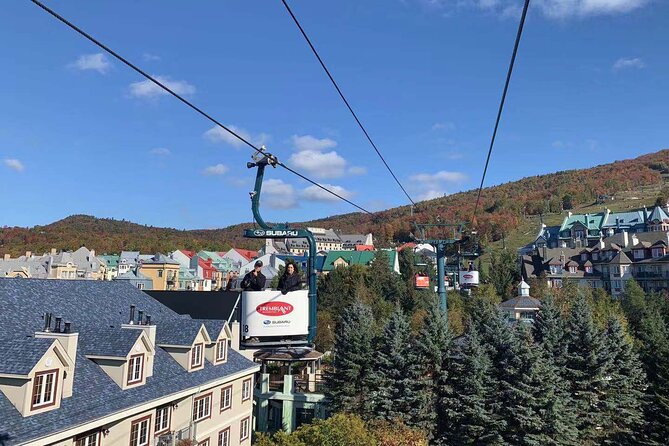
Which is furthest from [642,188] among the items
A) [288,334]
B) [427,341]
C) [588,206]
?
[288,334]

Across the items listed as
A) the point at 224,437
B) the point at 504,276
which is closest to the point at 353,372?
the point at 224,437

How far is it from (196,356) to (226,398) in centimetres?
372

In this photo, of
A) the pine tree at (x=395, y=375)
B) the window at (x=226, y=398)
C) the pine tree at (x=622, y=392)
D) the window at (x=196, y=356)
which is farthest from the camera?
the pine tree at (x=395, y=375)

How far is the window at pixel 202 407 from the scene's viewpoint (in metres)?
19.4

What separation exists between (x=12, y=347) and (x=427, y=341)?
2001cm

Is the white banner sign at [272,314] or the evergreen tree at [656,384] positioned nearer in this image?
the white banner sign at [272,314]

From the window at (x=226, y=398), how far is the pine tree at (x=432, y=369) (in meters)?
10.1

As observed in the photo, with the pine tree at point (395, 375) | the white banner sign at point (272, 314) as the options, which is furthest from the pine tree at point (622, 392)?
the white banner sign at point (272, 314)

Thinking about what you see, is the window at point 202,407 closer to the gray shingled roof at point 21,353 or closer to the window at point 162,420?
the window at point 162,420

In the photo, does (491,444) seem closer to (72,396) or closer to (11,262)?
(72,396)

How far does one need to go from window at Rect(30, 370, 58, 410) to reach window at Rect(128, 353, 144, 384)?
127 inches

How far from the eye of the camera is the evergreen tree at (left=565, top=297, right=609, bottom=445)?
80.4ft

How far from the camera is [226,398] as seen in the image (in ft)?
73.3

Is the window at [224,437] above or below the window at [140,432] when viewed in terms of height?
below
